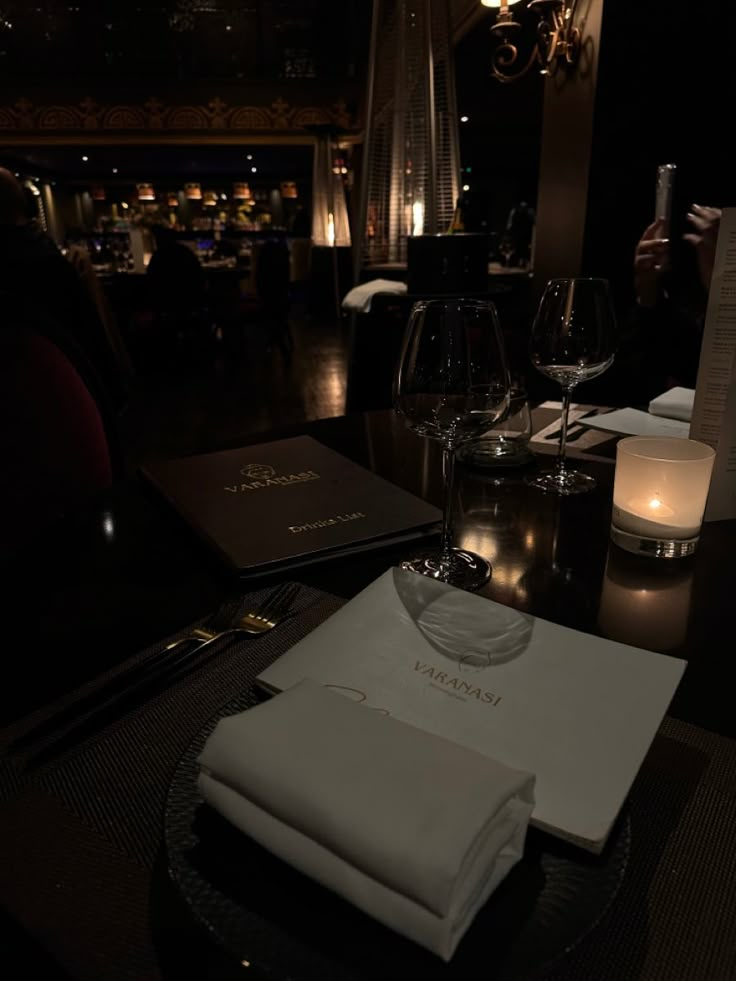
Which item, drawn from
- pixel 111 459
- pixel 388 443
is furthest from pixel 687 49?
pixel 111 459

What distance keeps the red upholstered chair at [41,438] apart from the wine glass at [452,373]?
68cm

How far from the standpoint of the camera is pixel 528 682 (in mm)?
443

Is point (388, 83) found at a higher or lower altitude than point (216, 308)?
higher

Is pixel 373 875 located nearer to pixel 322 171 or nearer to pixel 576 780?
pixel 576 780

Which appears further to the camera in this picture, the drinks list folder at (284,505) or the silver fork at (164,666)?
the drinks list folder at (284,505)

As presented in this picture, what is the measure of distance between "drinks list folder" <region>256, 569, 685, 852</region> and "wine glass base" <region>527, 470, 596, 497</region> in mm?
424

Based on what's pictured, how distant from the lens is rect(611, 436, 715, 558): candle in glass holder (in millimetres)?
687

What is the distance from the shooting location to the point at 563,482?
3.05 ft

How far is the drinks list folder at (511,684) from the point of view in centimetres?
37

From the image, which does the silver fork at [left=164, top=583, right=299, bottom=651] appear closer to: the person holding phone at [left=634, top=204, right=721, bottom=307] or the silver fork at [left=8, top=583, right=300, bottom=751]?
the silver fork at [left=8, top=583, right=300, bottom=751]

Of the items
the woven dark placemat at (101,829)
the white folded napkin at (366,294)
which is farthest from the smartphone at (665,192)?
the white folded napkin at (366,294)

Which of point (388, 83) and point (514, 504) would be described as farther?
point (388, 83)

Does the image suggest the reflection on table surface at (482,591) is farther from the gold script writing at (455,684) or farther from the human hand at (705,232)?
the human hand at (705,232)

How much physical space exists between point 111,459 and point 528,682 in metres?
1.11
